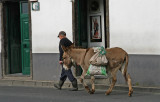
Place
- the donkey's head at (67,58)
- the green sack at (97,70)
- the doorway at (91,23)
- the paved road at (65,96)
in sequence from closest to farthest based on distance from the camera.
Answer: the paved road at (65,96)
the green sack at (97,70)
the donkey's head at (67,58)
the doorway at (91,23)

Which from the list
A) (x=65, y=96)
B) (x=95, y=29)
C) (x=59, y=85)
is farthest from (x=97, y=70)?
(x=95, y=29)

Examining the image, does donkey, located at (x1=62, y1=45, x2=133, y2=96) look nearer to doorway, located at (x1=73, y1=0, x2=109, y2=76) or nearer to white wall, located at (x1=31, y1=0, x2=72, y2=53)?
white wall, located at (x1=31, y1=0, x2=72, y2=53)

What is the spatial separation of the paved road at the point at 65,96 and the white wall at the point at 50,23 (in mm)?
2472

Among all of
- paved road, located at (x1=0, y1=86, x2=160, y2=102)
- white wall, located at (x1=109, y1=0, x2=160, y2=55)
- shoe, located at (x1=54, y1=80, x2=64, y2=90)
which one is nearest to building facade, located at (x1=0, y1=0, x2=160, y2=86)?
white wall, located at (x1=109, y1=0, x2=160, y2=55)

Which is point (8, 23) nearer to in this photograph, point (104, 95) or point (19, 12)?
point (19, 12)

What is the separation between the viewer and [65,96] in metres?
12.3

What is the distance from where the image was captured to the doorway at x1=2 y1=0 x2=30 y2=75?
17.1m

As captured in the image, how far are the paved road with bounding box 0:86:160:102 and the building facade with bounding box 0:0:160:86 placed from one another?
1589mm

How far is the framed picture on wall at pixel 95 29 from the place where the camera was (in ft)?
52.6

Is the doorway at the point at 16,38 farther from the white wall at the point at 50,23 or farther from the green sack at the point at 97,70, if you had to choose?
the green sack at the point at 97,70

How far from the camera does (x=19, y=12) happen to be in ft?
59.6

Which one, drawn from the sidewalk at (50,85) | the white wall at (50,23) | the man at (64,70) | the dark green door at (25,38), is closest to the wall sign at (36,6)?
the white wall at (50,23)

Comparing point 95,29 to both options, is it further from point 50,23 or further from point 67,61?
point 67,61

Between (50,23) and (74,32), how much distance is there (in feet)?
3.80
